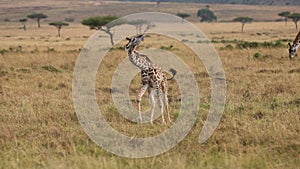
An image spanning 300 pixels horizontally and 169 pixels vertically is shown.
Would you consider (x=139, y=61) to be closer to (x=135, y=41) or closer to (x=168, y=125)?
(x=135, y=41)

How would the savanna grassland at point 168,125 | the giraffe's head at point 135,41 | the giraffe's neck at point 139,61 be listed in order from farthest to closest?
1. the giraffe's neck at point 139,61
2. the giraffe's head at point 135,41
3. the savanna grassland at point 168,125

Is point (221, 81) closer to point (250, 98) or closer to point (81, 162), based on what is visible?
point (250, 98)

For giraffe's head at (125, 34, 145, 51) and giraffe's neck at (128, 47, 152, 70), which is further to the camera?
giraffe's neck at (128, 47, 152, 70)

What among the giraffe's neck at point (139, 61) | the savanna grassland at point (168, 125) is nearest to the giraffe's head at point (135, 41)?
the giraffe's neck at point (139, 61)

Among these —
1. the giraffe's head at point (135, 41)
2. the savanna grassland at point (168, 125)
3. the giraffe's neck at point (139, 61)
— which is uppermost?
the giraffe's head at point (135, 41)

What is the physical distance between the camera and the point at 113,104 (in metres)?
11.6

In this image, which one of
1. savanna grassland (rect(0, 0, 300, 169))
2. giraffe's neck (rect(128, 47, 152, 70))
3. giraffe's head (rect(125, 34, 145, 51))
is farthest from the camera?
giraffe's neck (rect(128, 47, 152, 70))

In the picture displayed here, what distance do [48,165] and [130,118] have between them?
3.28m

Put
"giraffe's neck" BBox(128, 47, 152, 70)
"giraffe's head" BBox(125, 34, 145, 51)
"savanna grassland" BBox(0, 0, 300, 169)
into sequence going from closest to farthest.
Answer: "savanna grassland" BBox(0, 0, 300, 169) < "giraffe's head" BBox(125, 34, 145, 51) < "giraffe's neck" BBox(128, 47, 152, 70)

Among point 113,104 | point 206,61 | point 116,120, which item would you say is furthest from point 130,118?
point 206,61

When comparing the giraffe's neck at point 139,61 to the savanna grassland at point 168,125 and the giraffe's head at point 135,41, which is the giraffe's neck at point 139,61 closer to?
the giraffe's head at point 135,41

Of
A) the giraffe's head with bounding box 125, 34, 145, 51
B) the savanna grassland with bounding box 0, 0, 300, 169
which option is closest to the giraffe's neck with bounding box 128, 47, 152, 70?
the giraffe's head with bounding box 125, 34, 145, 51

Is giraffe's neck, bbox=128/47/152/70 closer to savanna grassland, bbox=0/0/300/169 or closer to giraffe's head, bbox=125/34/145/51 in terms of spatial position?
giraffe's head, bbox=125/34/145/51

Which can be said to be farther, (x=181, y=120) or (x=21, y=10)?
(x=21, y=10)
